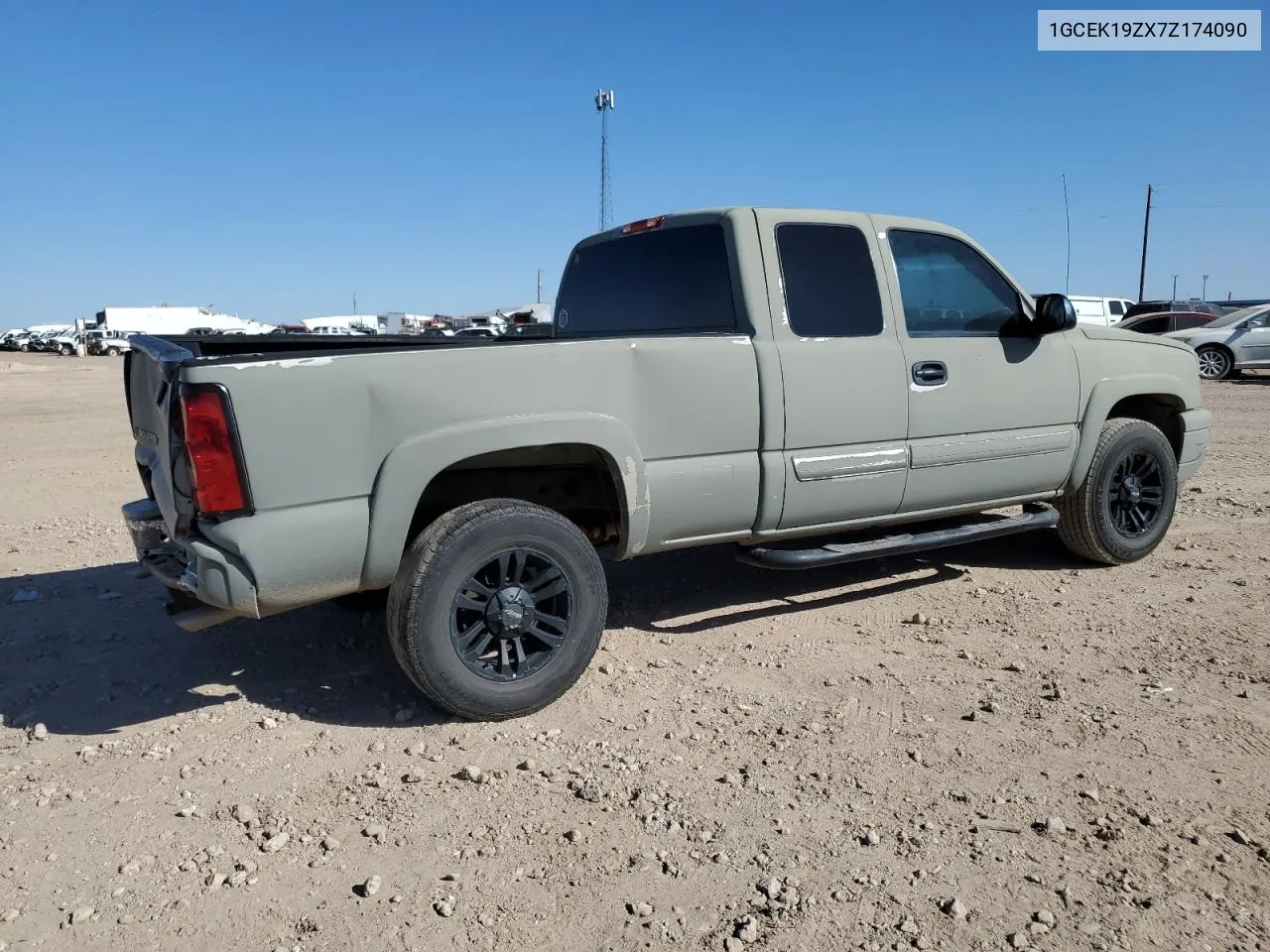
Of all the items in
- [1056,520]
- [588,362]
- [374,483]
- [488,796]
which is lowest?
[488,796]

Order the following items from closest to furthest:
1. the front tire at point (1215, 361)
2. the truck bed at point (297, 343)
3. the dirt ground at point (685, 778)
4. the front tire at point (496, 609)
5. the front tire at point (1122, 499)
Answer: the dirt ground at point (685, 778) → the front tire at point (496, 609) → the truck bed at point (297, 343) → the front tire at point (1122, 499) → the front tire at point (1215, 361)

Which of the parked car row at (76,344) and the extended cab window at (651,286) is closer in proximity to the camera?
the extended cab window at (651,286)

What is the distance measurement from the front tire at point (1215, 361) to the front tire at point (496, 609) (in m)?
20.1

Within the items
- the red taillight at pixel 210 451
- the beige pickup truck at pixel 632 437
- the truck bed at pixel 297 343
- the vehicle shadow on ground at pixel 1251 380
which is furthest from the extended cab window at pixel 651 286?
the vehicle shadow on ground at pixel 1251 380

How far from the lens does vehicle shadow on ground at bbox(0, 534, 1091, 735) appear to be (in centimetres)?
380

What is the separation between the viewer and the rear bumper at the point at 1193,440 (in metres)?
5.72

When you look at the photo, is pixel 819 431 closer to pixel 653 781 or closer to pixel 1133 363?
pixel 653 781

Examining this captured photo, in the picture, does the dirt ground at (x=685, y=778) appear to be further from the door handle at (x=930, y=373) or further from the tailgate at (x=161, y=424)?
the door handle at (x=930, y=373)

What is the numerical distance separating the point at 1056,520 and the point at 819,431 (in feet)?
5.83

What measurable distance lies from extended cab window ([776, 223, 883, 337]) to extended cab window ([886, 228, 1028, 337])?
211 mm

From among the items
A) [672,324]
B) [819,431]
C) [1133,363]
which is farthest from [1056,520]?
[672,324]

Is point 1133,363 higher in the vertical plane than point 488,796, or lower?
higher

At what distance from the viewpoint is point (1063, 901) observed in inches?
97.7

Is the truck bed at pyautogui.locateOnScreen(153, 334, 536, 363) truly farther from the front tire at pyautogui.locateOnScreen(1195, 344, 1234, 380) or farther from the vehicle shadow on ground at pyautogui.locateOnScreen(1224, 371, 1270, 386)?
the front tire at pyautogui.locateOnScreen(1195, 344, 1234, 380)
